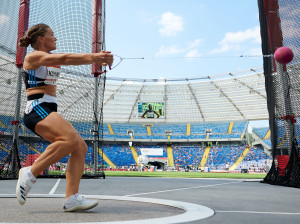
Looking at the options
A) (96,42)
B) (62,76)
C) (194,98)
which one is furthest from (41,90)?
(194,98)

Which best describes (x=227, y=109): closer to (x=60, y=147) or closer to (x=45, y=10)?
(x=45, y=10)

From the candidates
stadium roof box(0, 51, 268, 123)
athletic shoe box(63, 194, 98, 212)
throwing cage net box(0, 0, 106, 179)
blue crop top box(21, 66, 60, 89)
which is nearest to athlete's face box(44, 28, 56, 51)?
blue crop top box(21, 66, 60, 89)

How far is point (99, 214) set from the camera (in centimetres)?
296

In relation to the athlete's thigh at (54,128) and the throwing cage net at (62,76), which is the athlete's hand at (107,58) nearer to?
the athlete's thigh at (54,128)

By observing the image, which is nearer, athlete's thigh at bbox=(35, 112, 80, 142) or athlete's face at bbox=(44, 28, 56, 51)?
athlete's thigh at bbox=(35, 112, 80, 142)

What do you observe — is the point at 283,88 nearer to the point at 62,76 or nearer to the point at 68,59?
the point at 68,59

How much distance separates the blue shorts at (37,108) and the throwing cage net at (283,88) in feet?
24.0

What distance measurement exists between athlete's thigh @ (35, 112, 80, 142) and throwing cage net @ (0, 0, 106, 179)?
9.10m

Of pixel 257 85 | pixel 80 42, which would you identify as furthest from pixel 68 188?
pixel 257 85

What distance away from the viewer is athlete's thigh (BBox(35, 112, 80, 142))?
2.99 m

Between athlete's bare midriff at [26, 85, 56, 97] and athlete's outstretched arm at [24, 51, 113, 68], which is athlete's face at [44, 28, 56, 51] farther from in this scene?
athlete's bare midriff at [26, 85, 56, 97]

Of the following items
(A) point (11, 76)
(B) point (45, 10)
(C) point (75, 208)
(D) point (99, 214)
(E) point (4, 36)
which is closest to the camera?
(D) point (99, 214)

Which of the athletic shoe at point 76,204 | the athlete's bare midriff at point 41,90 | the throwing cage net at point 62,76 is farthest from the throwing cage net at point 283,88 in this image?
the athlete's bare midriff at point 41,90

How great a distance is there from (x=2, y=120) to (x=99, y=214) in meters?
13.8
